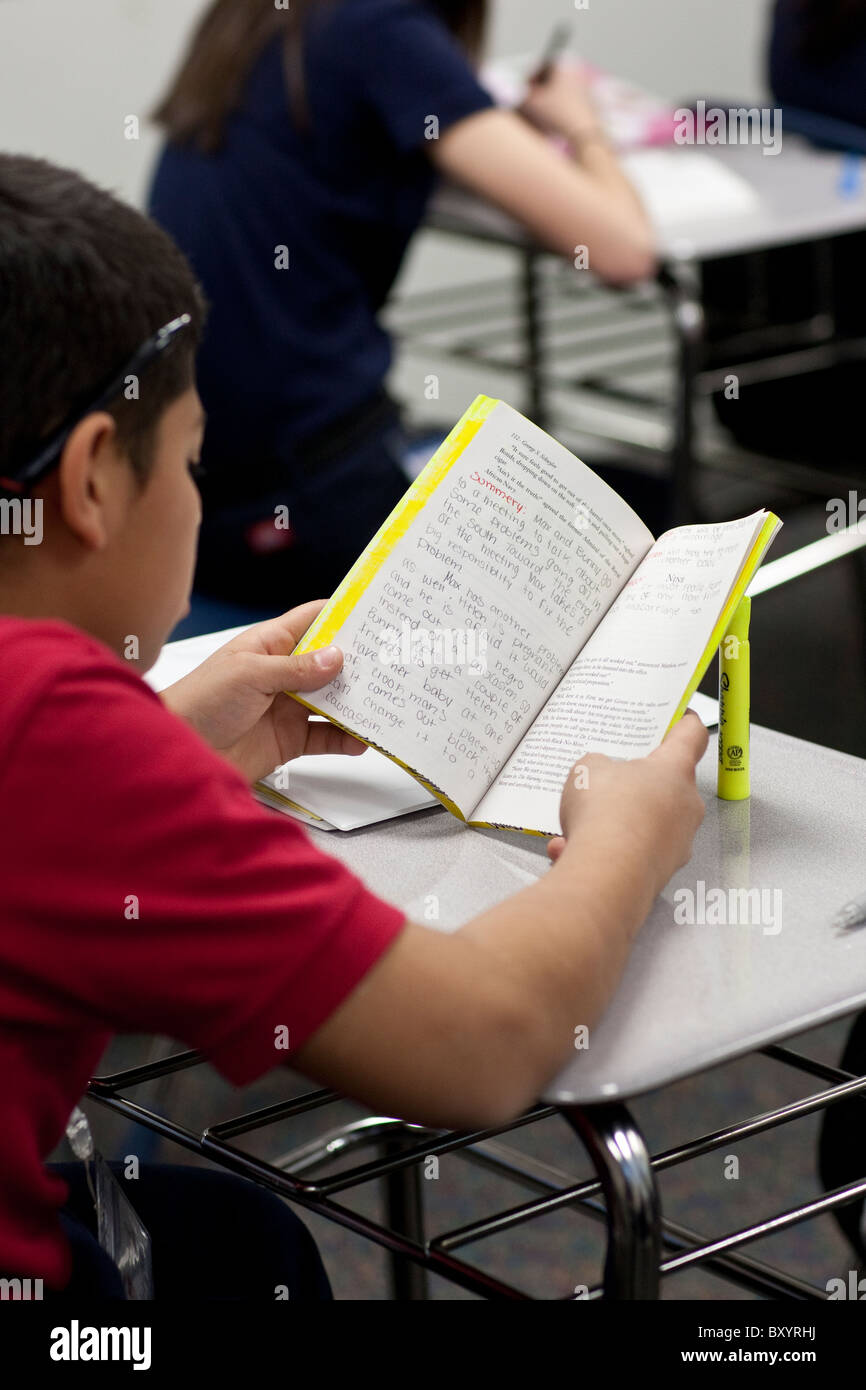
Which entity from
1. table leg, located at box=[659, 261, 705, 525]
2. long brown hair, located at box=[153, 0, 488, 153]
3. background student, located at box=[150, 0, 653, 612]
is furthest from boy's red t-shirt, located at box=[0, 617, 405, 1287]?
table leg, located at box=[659, 261, 705, 525]

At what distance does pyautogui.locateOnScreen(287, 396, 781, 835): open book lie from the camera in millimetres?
804

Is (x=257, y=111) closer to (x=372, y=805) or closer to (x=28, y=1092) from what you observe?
(x=372, y=805)

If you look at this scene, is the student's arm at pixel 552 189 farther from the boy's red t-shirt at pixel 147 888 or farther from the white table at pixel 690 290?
the boy's red t-shirt at pixel 147 888

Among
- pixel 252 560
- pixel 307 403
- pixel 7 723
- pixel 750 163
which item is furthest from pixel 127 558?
pixel 750 163

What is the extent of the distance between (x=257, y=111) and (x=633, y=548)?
3.60 feet

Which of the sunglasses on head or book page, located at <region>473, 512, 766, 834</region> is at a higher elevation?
the sunglasses on head

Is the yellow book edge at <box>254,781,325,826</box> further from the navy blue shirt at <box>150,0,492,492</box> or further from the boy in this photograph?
the navy blue shirt at <box>150,0,492,492</box>

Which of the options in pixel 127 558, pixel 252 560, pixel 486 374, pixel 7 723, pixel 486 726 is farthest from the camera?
pixel 486 374

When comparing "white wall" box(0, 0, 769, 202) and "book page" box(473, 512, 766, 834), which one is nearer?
"book page" box(473, 512, 766, 834)

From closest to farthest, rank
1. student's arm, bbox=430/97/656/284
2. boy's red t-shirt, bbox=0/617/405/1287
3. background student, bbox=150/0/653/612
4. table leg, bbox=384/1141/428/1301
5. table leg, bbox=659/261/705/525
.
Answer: boy's red t-shirt, bbox=0/617/405/1287
table leg, bbox=384/1141/428/1301
background student, bbox=150/0/653/612
student's arm, bbox=430/97/656/284
table leg, bbox=659/261/705/525

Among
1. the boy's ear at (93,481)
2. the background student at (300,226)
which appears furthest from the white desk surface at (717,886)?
the background student at (300,226)

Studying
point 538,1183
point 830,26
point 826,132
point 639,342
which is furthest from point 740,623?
point 639,342

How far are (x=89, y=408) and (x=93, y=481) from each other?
30 millimetres

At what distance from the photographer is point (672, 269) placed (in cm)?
206
